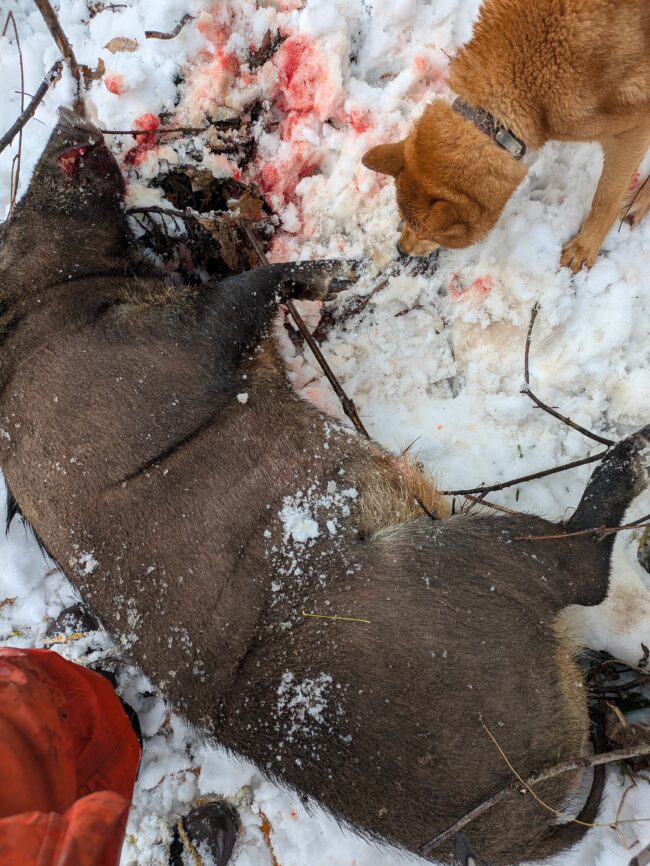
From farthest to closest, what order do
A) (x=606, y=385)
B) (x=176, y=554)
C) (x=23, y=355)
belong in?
(x=606, y=385), (x=23, y=355), (x=176, y=554)

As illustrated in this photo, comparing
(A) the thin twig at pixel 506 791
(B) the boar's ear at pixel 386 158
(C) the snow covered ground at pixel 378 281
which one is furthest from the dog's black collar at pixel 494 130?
(A) the thin twig at pixel 506 791

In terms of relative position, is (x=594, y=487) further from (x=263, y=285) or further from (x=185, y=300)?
(x=185, y=300)

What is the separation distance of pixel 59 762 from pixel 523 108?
3.01 metres

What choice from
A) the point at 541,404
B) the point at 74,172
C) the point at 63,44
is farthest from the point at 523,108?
the point at 63,44

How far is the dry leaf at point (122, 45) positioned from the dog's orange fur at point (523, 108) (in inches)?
70.1

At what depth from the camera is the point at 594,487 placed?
2793 mm

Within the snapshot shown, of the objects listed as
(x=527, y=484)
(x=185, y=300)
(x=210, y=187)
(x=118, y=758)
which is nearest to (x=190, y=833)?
(x=118, y=758)

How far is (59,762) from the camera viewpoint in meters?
2.05

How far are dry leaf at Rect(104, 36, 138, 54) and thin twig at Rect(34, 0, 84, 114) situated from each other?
0.74ft

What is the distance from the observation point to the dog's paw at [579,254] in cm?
300

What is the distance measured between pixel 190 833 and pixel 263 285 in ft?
9.86

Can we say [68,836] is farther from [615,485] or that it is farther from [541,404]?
[541,404]

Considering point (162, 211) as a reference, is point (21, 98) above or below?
above

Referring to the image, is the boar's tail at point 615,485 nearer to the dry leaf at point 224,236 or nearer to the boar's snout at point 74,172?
the dry leaf at point 224,236
